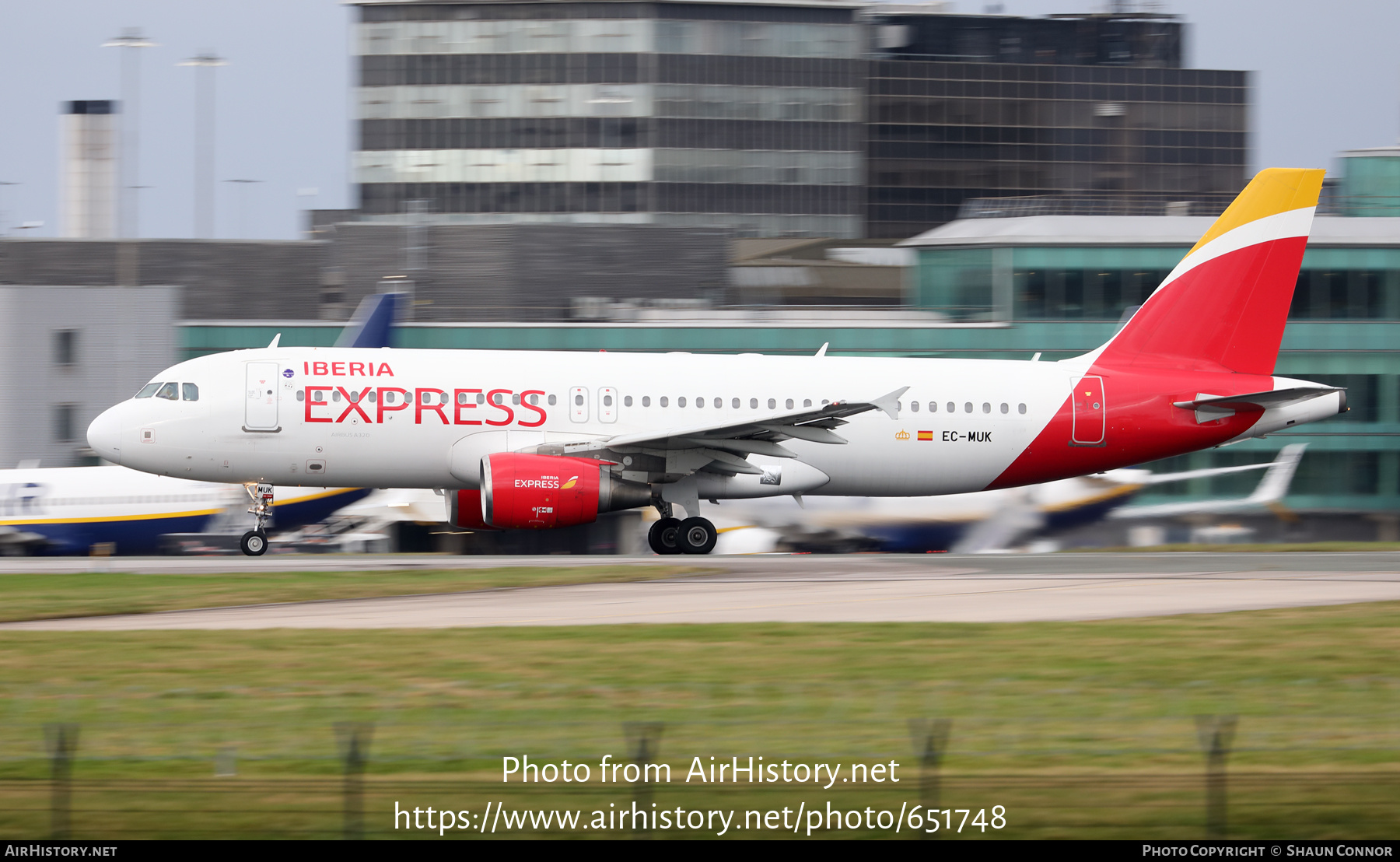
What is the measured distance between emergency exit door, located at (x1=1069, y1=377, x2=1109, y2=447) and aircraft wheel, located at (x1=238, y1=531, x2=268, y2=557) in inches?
586

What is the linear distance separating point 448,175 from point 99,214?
21.9 meters

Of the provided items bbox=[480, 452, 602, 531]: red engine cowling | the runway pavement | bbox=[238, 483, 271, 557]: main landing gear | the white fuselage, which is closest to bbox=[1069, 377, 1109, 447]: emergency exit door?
the white fuselage

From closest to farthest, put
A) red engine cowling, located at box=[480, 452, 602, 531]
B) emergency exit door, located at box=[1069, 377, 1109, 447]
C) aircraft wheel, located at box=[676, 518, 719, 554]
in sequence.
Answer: red engine cowling, located at box=[480, 452, 602, 531], aircraft wheel, located at box=[676, 518, 719, 554], emergency exit door, located at box=[1069, 377, 1109, 447]

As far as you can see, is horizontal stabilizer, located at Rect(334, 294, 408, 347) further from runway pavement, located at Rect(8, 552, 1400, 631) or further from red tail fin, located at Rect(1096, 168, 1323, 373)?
red tail fin, located at Rect(1096, 168, 1323, 373)

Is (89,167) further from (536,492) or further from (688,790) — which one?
(688,790)

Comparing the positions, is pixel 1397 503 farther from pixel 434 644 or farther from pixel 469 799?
pixel 469 799

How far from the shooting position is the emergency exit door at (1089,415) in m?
28.2

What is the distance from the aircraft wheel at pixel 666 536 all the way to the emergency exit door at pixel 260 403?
6.88 metres

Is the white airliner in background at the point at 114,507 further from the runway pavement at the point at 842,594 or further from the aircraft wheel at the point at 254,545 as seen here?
the runway pavement at the point at 842,594

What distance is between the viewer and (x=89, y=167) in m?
82.1

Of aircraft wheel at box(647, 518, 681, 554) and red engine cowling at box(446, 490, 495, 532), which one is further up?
red engine cowling at box(446, 490, 495, 532)

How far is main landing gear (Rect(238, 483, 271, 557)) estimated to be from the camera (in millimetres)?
25859
